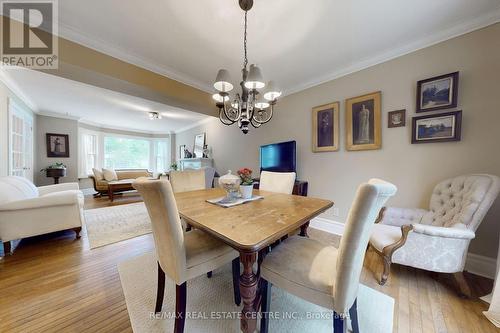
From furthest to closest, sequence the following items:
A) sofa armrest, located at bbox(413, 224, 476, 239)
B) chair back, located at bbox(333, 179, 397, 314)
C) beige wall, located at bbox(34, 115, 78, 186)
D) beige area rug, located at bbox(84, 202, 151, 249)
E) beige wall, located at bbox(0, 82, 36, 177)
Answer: beige wall, located at bbox(34, 115, 78, 186), beige wall, located at bbox(0, 82, 36, 177), beige area rug, located at bbox(84, 202, 151, 249), sofa armrest, located at bbox(413, 224, 476, 239), chair back, located at bbox(333, 179, 397, 314)

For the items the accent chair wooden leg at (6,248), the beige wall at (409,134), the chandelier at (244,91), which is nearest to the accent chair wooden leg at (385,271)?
the beige wall at (409,134)

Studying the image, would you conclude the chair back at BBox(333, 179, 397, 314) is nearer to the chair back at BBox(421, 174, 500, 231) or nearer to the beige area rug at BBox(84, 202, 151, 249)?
the chair back at BBox(421, 174, 500, 231)

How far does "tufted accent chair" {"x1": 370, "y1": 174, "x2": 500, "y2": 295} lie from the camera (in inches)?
54.8

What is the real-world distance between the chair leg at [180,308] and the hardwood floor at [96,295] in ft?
1.56

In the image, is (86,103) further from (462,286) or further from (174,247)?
(462,286)

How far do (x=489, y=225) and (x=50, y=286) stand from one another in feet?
13.5

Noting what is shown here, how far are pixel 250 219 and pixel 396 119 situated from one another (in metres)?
2.29

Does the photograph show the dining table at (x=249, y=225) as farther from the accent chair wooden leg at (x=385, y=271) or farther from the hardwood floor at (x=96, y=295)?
the hardwood floor at (x=96, y=295)

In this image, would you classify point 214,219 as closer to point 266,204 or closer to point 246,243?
point 246,243

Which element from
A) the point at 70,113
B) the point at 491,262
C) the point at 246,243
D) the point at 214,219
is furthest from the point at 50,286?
the point at 70,113

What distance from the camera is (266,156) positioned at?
133 inches

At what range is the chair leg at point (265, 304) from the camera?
1025mm

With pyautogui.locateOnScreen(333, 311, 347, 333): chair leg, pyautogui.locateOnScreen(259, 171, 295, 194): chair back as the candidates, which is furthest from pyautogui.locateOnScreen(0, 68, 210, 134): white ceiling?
pyautogui.locateOnScreen(333, 311, 347, 333): chair leg

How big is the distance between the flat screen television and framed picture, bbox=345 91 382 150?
2.68 feet
